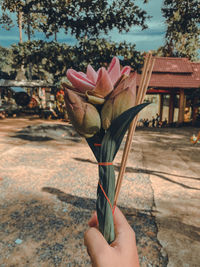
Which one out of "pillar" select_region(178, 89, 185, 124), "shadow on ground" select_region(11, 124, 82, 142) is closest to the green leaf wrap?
"shadow on ground" select_region(11, 124, 82, 142)

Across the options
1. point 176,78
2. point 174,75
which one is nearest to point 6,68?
point 174,75

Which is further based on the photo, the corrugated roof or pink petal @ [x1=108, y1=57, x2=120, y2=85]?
the corrugated roof

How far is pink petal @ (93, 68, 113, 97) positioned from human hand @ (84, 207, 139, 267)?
1.62ft

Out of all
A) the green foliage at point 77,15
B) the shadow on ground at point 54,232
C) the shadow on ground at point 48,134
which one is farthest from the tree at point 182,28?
the shadow on ground at point 54,232

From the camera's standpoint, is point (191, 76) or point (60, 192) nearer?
point (60, 192)

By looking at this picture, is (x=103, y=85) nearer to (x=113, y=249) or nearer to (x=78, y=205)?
(x=113, y=249)

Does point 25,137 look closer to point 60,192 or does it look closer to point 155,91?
point 60,192

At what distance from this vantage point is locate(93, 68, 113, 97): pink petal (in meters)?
0.68

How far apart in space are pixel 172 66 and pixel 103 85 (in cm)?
1301

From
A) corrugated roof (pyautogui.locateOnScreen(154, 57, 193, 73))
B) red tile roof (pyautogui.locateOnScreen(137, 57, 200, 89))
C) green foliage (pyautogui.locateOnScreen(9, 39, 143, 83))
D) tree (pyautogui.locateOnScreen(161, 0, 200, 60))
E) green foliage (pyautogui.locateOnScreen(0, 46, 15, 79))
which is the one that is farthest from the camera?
green foliage (pyautogui.locateOnScreen(0, 46, 15, 79))

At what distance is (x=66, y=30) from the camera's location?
51.4ft

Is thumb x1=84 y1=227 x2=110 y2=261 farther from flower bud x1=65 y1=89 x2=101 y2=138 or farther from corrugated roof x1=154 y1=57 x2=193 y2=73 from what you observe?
corrugated roof x1=154 y1=57 x2=193 y2=73

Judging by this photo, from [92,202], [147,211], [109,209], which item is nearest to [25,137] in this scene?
[92,202]

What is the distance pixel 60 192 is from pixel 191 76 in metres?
11.2
